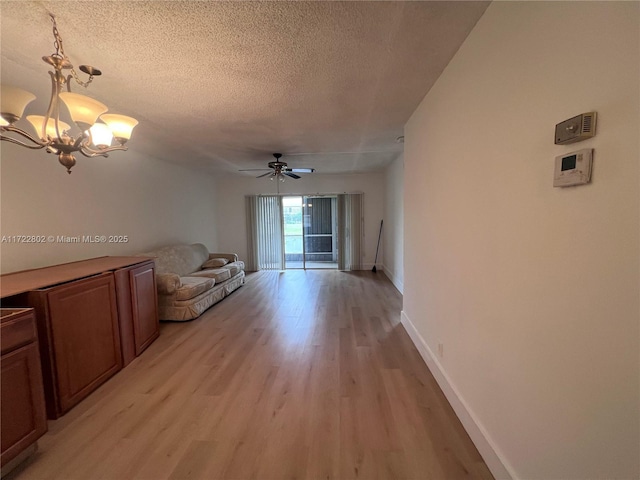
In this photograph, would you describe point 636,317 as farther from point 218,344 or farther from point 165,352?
point 165,352

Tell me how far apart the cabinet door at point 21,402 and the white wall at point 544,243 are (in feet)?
8.75

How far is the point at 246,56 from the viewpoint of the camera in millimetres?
1762

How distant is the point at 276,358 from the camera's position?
2.69 m

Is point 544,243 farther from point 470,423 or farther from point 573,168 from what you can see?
point 470,423

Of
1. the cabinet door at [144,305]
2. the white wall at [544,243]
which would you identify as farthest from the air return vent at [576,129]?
the cabinet door at [144,305]

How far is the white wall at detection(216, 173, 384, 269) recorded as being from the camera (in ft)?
22.2

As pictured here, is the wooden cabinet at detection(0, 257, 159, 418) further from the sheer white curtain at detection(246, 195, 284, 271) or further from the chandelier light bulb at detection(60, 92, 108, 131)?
the sheer white curtain at detection(246, 195, 284, 271)

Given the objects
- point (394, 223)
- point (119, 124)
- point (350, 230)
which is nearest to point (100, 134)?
point (119, 124)

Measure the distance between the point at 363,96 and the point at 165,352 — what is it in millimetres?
3281

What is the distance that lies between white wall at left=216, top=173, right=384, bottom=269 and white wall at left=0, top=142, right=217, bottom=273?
1545mm

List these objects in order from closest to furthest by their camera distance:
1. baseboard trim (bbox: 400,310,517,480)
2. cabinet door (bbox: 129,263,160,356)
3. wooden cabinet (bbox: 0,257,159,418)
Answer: baseboard trim (bbox: 400,310,517,480), wooden cabinet (bbox: 0,257,159,418), cabinet door (bbox: 129,263,160,356)

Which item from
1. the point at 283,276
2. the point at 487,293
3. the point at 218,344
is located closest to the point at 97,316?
the point at 218,344

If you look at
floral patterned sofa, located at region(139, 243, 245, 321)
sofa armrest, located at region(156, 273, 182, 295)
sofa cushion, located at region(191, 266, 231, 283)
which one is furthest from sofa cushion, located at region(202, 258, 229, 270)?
sofa armrest, located at region(156, 273, 182, 295)

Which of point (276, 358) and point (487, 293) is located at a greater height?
point (487, 293)
